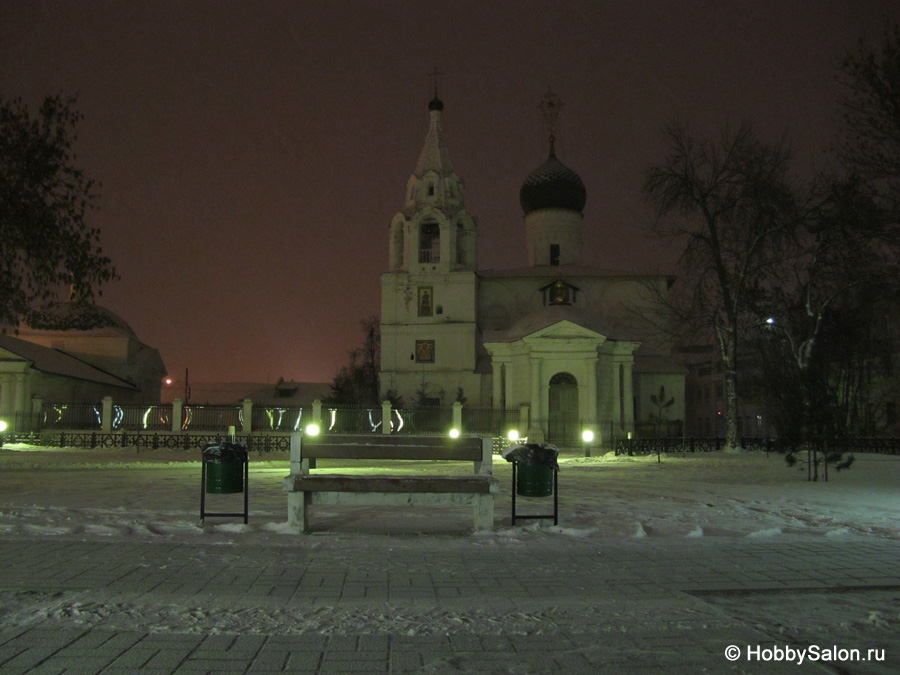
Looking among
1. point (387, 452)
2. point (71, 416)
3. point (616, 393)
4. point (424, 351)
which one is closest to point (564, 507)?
point (387, 452)

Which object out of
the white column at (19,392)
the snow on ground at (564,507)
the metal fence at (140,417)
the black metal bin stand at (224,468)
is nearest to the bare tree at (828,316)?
the snow on ground at (564,507)

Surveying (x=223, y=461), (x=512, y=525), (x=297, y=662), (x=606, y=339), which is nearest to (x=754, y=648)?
(x=297, y=662)

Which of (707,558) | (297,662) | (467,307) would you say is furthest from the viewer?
(467,307)

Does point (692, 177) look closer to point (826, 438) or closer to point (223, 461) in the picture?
point (826, 438)

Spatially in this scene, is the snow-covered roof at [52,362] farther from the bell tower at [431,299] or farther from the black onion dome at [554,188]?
the black onion dome at [554,188]

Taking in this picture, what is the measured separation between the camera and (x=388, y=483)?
8.41 metres

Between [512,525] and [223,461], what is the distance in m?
3.53

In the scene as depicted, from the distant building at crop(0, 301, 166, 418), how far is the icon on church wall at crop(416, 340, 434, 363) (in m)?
19.6

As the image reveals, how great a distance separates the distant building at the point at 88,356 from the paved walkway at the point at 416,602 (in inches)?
1463

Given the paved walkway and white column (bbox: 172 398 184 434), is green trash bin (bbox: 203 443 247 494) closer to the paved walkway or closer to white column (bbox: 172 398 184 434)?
the paved walkway

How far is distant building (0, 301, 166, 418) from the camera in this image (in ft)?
138

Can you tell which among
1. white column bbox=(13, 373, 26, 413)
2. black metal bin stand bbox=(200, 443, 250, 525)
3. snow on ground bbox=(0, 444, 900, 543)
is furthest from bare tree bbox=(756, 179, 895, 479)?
white column bbox=(13, 373, 26, 413)

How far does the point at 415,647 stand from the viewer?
14.7 ft

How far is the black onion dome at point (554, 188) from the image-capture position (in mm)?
54188
